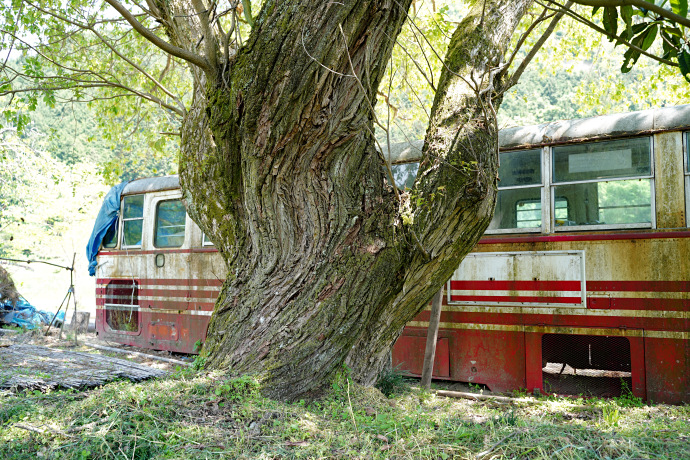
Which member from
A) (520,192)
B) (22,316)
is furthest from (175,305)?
(520,192)

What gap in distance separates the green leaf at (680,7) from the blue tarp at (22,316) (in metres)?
12.3

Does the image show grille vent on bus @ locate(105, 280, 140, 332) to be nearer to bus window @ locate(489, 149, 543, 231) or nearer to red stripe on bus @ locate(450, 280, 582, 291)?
red stripe on bus @ locate(450, 280, 582, 291)

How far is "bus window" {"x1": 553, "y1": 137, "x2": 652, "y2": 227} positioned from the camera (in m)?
5.60

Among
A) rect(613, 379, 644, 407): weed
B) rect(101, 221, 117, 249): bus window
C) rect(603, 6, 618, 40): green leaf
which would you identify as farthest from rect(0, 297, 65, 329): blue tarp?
rect(603, 6, 618, 40): green leaf

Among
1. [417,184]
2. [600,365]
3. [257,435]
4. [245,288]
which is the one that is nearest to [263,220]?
[245,288]

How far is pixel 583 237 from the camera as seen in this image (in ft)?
19.1

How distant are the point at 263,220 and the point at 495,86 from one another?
8.20 feet

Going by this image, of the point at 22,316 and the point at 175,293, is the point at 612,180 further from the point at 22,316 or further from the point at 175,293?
the point at 22,316

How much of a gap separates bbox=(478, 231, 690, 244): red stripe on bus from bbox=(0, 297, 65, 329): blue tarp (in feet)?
31.7

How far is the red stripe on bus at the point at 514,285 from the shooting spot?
588 centimetres

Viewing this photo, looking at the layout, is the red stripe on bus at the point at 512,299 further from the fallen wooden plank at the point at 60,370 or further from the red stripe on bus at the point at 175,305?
the red stripe on bus at the point at 175,305

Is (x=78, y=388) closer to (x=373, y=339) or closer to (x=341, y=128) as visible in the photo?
(x=373, y=339)

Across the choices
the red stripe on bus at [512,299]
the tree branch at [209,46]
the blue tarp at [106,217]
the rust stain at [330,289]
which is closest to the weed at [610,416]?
the red stripe on bus at [512,299]

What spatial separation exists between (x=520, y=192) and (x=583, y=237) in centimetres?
85
